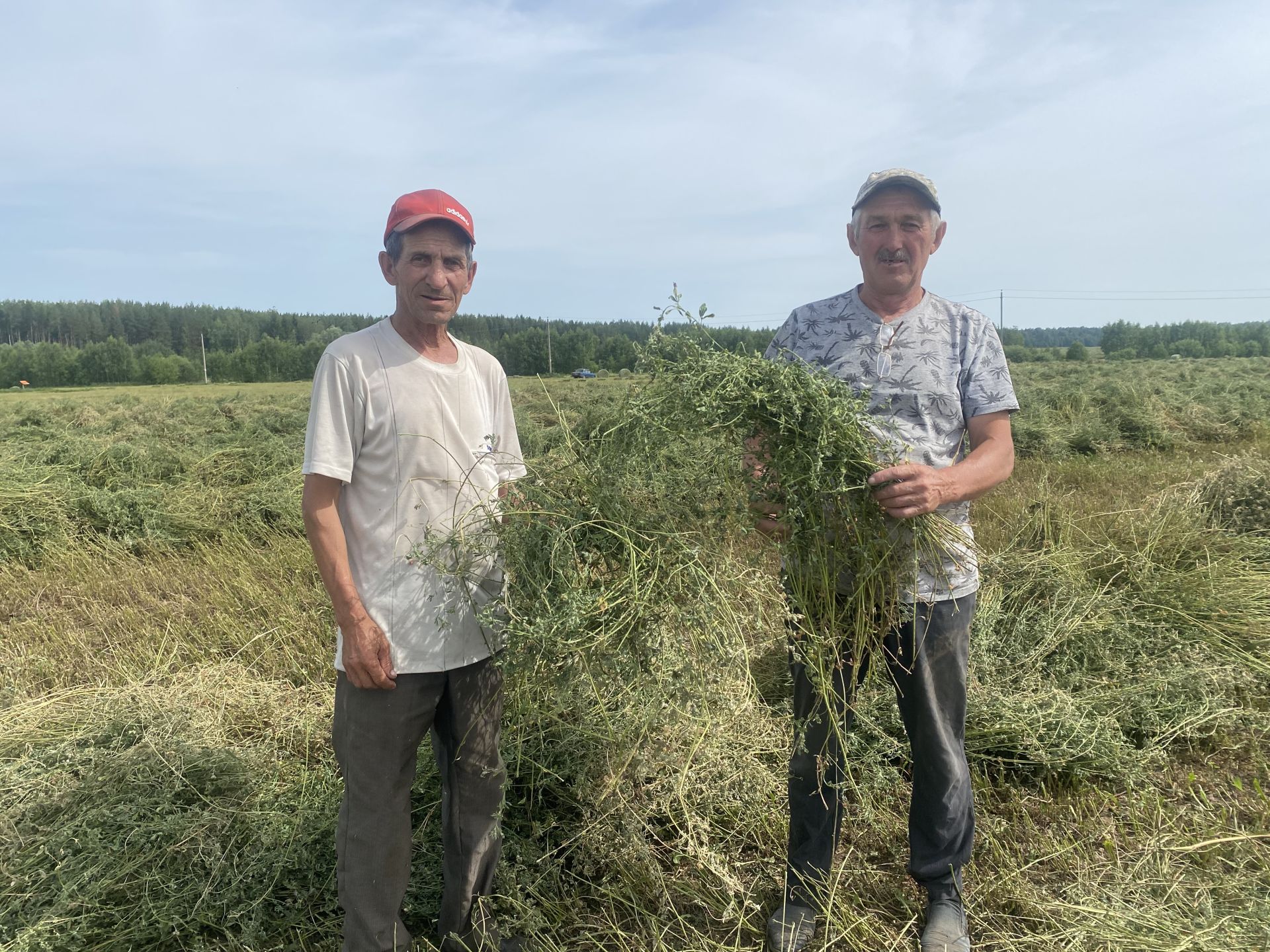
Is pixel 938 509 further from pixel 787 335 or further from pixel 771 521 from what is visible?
pixel 787 335

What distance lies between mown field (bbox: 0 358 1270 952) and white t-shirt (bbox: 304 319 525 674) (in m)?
0.26

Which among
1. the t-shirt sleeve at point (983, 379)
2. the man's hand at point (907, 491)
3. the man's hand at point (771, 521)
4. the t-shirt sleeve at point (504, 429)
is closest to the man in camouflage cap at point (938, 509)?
the t-shirt sleeve at point (983, 379)

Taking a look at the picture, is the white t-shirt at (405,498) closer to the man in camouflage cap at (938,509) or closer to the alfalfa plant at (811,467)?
the alfalfa plant at (811,467)

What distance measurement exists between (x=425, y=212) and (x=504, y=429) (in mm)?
742

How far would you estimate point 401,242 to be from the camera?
2.25 m

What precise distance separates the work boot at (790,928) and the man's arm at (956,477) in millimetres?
1449

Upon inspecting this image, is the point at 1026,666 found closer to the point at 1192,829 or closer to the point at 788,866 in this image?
the point at 1192,829

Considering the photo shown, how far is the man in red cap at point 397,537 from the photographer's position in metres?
2.12

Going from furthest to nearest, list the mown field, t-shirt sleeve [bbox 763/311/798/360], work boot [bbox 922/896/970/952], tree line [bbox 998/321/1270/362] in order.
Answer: tree line [bbox 998/321/1270/362] < t-shirt sleeve [bbox 763/311/798/360] < work boot [bbox 922/896/970/952] < the mown field

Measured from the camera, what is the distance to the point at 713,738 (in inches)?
101

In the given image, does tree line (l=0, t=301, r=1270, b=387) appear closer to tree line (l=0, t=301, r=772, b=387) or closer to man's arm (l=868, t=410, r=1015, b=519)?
tree line (l=0, t=301, r=772, b=387)

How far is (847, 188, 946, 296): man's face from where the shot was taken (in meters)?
2.41

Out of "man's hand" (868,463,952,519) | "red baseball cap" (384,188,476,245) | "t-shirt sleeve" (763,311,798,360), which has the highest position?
"red baseball cap" (384,188,476,245)

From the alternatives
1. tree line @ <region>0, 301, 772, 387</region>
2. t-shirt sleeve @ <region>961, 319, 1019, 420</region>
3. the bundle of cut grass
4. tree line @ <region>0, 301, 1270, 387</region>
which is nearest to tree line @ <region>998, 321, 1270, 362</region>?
tree line @ <region>0, 301, 1270, 387</region>
